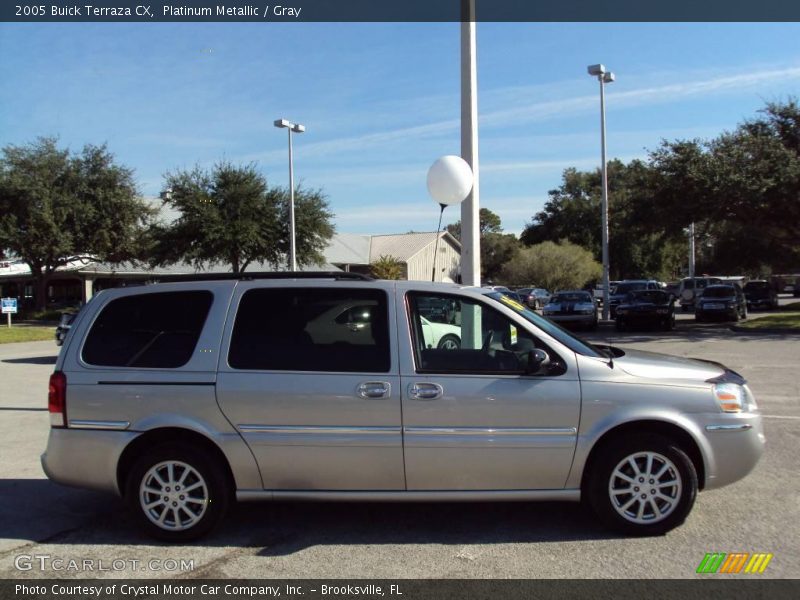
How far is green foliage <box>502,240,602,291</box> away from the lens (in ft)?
189

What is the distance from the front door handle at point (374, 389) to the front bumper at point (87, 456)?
1678 millimetres

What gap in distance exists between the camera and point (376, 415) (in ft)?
16.0

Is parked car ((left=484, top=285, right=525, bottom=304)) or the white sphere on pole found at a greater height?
the white sphere on pole

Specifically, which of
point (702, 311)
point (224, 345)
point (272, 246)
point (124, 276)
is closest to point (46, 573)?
point (224, 345)

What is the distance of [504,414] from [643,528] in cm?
129

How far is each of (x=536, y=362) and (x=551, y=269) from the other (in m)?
54.0

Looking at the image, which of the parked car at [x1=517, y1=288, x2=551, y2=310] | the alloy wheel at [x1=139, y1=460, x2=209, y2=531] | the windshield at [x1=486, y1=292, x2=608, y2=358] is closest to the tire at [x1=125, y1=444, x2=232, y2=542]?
the alloy wheel at [x1=139, y1=460, x2=209, y2=531]

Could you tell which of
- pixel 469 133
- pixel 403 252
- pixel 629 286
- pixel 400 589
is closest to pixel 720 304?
pixel 629 286

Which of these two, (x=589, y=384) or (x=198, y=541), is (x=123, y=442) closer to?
(x=198, y=541)

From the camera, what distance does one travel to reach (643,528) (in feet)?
16.2

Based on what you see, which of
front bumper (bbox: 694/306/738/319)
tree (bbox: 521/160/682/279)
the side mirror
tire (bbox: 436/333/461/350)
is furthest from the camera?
tree (bbox: 521/160/682/279)

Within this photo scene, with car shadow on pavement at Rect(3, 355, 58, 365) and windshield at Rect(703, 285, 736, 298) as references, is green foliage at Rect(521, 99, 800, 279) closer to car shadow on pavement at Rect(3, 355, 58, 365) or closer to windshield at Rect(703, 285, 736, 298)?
windshield at Rect(703, 285, 736, 298)

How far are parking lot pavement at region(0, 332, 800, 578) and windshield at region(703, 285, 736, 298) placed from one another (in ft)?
76.9

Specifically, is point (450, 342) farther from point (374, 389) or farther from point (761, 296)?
point (761, 296)
